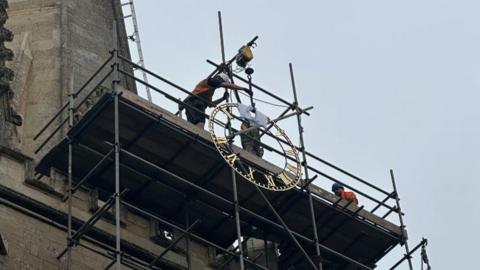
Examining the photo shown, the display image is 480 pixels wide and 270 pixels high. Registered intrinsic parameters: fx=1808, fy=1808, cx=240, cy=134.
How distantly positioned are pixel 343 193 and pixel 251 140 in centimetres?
245

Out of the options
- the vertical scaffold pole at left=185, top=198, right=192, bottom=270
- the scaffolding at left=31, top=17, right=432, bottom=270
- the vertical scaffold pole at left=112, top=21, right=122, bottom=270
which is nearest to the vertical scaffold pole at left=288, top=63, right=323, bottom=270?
the scaffolding at left=31, top=17, right=432, bottom=270

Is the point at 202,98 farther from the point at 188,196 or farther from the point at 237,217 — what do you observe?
the point at 237,217

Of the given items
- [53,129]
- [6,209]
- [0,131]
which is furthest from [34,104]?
[6,209]

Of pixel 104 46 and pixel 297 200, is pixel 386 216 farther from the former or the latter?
pixel 104 46

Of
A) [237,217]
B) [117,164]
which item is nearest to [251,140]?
[237,217]

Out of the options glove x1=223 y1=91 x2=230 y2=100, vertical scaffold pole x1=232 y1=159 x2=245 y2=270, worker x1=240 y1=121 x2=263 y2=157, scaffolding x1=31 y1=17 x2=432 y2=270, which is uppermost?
glove x1=223 y1=91 x2=230 y2=100

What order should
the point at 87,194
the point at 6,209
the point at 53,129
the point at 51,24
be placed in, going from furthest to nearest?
the point at 51,24
the point at 53,129
the point at 87,194
the point at 6,209

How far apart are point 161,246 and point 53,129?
11.6 ft

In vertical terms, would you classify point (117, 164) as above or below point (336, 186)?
below

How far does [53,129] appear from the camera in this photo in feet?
106

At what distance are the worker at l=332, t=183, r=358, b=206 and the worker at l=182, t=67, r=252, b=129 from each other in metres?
2.86

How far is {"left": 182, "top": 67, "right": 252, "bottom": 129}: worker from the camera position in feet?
103

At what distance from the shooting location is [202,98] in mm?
31531

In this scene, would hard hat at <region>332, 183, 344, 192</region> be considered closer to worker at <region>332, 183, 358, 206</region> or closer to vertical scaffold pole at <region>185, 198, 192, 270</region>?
worker at <region>332, 183, 358, 206</region>
